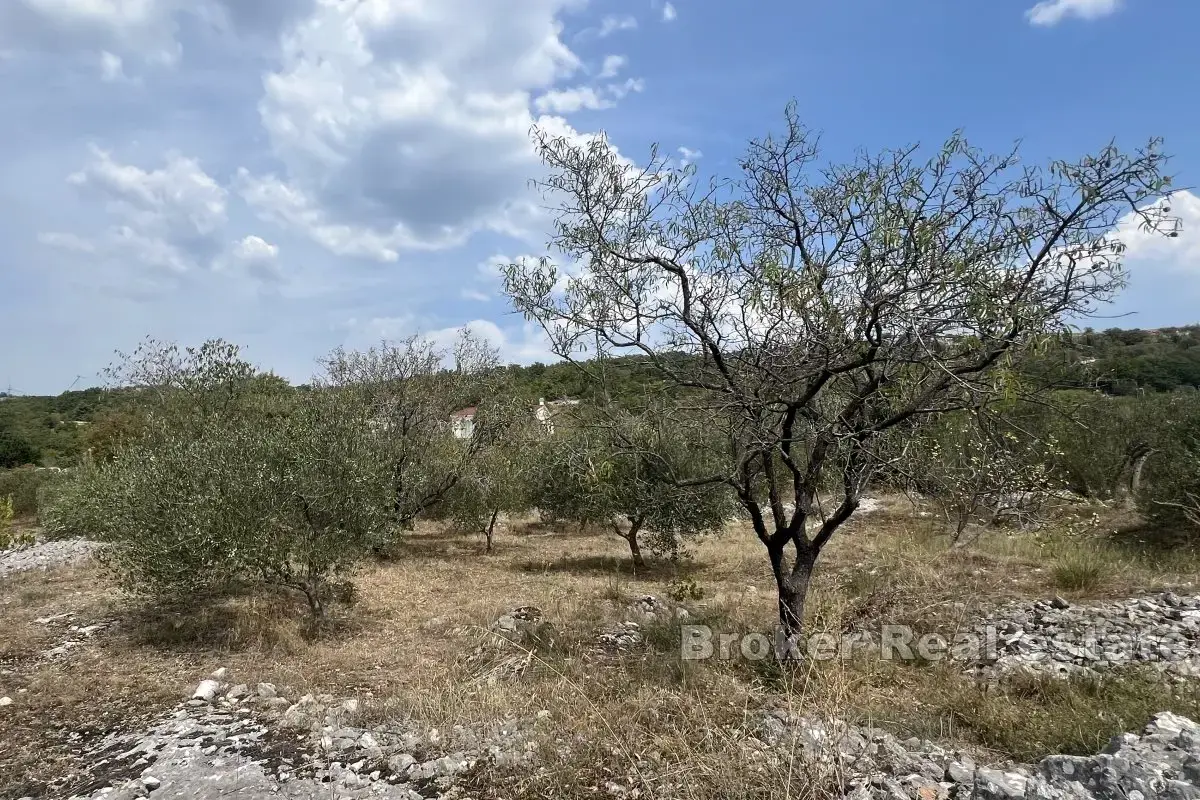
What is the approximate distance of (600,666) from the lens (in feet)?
23.3

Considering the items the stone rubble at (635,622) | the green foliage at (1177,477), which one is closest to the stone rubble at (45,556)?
the stone rubble at (635,622)

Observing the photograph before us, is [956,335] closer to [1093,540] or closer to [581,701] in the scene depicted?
[581,701]

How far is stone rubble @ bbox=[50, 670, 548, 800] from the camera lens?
4602mm

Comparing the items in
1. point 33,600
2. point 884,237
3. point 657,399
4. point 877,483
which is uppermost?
point 884,237

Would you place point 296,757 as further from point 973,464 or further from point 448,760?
point 973,464

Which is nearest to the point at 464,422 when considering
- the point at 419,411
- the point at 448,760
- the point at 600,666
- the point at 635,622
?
the point at 419,411

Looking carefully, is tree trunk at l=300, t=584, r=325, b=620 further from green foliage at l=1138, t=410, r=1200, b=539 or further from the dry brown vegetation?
green foliage at l=1138, t=410, r=1200, b=539

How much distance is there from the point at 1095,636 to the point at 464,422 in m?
16.6

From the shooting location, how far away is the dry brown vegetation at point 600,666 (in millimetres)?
4559

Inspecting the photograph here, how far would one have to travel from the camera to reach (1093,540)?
545 inches

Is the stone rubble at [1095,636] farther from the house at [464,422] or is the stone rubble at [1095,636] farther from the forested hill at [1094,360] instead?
the house at [464,422]

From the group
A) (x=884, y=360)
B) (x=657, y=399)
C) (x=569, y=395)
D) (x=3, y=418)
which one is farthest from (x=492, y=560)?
(x=3, y=418)

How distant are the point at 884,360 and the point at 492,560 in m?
14.0

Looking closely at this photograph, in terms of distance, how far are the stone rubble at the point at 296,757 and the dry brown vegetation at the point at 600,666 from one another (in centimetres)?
27
